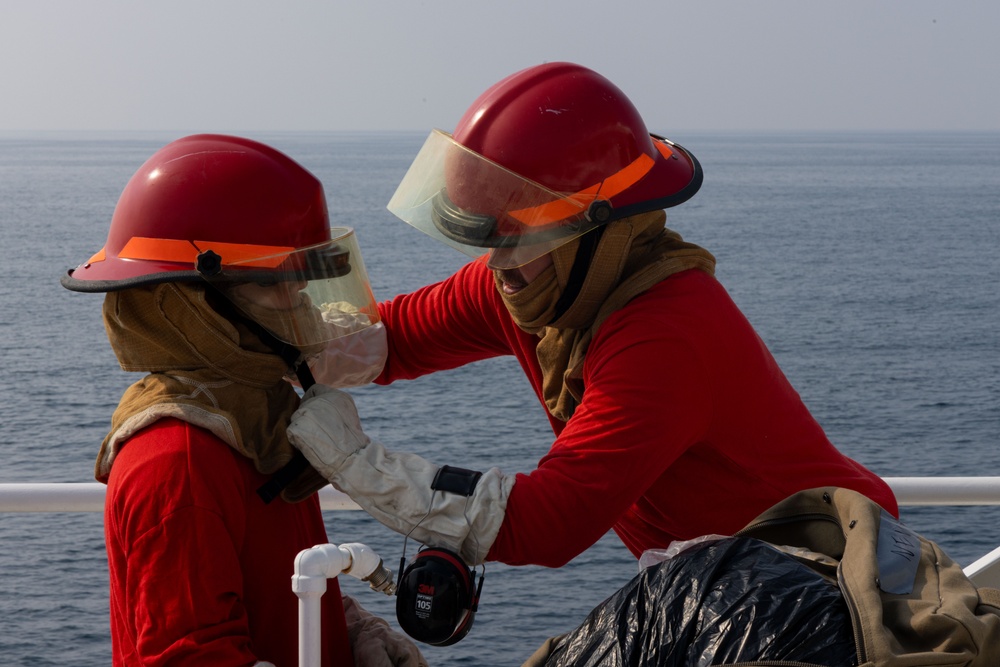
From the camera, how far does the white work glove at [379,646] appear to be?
255 cm

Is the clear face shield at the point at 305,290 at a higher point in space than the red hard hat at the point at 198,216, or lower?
lower

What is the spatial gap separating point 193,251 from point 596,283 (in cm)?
100

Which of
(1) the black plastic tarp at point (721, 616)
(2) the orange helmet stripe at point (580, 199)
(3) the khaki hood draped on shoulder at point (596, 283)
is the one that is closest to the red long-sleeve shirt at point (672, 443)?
(3) the khaki hood draped on shoulder at point (596, 283)

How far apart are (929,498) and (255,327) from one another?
2.14 metres

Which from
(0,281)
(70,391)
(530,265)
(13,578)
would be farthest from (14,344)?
(530,265)

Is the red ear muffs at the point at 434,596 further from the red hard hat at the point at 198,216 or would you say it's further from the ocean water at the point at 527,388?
the ocean water at the point at 527,388

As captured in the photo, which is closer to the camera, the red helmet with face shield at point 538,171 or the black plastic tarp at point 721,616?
the black plastic tarp at point 721,616

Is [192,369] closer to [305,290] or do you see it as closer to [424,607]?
[305,290]

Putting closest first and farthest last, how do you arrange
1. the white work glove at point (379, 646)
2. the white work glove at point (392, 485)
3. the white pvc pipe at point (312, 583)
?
the white pvc pipe at point (312, 583), the white work glove at point (392, 485), the white work glove at point (379, 646)

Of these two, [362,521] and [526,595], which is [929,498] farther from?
[362,521]

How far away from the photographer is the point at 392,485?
249 centimetres

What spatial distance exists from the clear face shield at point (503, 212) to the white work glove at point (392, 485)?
0.56 m

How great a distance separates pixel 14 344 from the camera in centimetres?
3328

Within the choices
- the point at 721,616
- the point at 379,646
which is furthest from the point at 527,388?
the point at 721,616
